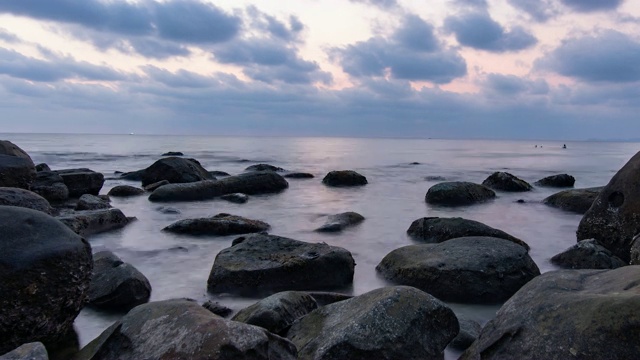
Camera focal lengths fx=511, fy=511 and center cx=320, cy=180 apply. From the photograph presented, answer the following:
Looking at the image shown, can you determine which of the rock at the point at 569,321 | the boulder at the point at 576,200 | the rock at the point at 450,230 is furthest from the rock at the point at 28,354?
the boulder at the point at 576,200

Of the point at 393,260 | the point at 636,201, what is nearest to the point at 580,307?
the point at 393,260

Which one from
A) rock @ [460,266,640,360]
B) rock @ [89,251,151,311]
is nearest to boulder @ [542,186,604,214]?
rock @ [460,266,640,360]

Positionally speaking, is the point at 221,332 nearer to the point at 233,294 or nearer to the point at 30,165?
the point at 233,294

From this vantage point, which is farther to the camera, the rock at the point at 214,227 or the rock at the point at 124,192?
the rock at the point at 124,192

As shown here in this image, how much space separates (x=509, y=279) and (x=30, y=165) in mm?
11637

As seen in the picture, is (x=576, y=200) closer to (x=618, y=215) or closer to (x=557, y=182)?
(x=618, y=215)

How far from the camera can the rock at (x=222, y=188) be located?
52.0ft

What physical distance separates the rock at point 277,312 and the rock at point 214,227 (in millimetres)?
5351

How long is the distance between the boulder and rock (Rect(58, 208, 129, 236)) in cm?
1189

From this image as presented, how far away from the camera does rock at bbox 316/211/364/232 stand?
11281mm

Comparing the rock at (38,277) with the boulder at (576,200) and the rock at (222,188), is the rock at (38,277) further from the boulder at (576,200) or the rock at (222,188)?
the boulder at (576,200)

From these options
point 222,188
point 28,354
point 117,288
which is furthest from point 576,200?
point 28,354

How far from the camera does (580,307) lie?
3582 millimetres

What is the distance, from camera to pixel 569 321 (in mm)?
3523
